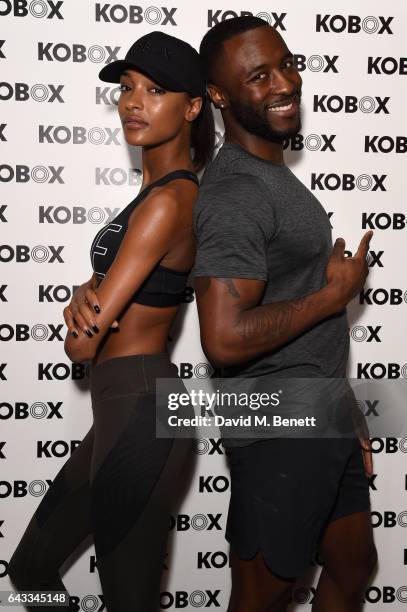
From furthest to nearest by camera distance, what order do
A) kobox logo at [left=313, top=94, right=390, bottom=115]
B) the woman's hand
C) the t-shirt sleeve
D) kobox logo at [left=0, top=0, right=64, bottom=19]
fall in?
kobox logo at [left=313, top=94, right=390, bottom=115] → kobox logo at [left=0, top=0, right=64, bottom=19] → the woman's hand → the t-shirt sleeve

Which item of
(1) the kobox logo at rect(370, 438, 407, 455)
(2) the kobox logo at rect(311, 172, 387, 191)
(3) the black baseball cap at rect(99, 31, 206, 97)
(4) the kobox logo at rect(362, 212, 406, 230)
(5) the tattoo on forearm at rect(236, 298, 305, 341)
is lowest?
(1) the kobox logo at rect(370, 438, 407, 455)

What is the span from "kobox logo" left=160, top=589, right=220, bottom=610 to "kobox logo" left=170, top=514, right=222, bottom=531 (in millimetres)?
179

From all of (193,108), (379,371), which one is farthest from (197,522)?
(193,108)

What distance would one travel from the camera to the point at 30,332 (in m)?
1.87

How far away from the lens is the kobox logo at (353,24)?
6.09 ft

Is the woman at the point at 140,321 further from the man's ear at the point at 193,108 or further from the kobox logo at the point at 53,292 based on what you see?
the kobox logo at the point at 53,292

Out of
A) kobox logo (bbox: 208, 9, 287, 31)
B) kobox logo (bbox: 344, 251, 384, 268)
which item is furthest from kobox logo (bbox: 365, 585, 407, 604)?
kobox logo (bbox: 208, 9, 287, 31)

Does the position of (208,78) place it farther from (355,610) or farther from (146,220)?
(355,610)

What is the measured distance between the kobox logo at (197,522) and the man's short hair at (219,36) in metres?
1.15

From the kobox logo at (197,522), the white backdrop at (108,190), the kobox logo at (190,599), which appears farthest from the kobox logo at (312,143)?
the kobox logo at (190,599)

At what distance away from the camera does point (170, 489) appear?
1.45 meters

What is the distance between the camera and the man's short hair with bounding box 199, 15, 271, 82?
1.40 metres

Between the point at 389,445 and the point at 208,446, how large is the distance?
514 millimetres

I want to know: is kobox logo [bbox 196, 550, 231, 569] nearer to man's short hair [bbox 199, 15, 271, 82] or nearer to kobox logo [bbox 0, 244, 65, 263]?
kobox logo [bbox 0, 244, 65, 263]
